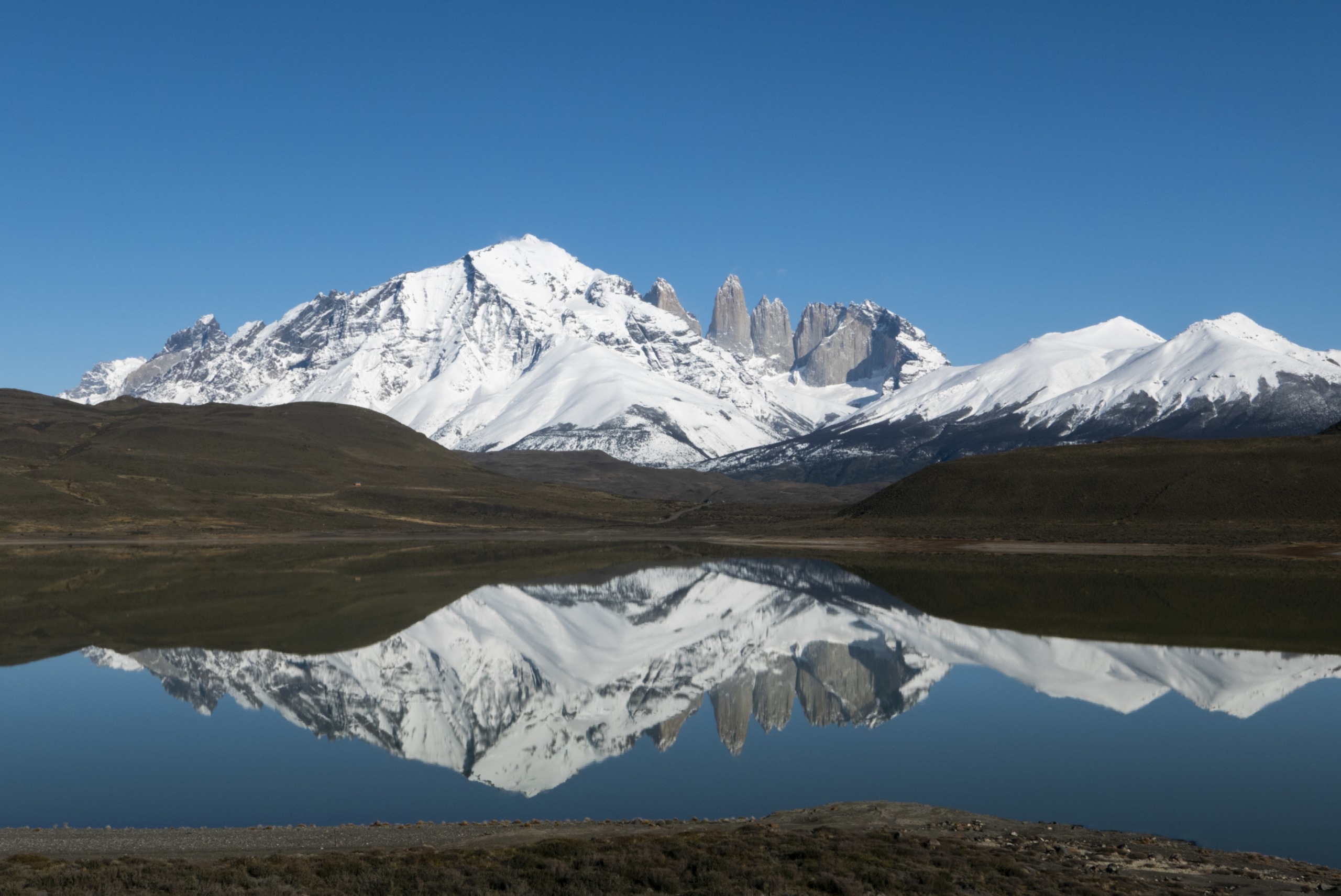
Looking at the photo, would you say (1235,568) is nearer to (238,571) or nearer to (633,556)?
(633,556)

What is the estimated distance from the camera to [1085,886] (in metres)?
21.7

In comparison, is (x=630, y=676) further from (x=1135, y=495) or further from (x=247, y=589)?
(x=1135, y=495)

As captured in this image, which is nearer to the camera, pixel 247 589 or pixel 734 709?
pixel 734 709

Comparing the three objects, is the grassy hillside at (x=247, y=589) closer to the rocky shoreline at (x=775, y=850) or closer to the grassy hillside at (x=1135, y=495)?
the rocky shoreline at (x=775, y=850)

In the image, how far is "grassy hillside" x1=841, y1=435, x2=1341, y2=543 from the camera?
135m

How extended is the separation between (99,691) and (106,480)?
488 ft

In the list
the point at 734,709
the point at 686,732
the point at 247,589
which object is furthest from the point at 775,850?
the point at 247,589

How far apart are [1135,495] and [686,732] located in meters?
123

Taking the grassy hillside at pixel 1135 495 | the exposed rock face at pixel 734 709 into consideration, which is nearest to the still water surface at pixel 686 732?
the exposed rock face at pixel 734 709

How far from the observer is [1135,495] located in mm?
150250

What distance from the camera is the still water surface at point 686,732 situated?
3177 cm

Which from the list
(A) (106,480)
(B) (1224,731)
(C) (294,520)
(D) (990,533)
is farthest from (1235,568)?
(A) (106,480)

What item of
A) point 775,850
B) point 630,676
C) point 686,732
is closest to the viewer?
point 775,850

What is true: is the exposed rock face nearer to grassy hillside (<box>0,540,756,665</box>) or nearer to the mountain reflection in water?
the mountain reflection in water
